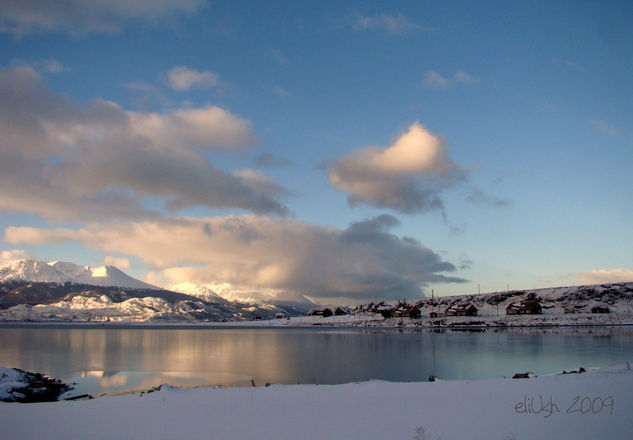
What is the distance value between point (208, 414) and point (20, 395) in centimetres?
1511

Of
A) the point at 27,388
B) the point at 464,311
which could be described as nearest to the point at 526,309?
the point at 464,311

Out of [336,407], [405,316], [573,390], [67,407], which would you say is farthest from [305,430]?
[405,316]

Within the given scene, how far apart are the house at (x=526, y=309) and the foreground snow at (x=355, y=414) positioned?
354ft

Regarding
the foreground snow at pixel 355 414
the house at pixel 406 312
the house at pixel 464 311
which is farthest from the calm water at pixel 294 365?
the house at pixel 406 312

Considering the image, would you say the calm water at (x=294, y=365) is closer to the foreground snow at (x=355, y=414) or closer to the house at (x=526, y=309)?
the foreground snow at (x=355, y=414)

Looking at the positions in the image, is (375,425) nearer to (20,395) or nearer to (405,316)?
(20,395)

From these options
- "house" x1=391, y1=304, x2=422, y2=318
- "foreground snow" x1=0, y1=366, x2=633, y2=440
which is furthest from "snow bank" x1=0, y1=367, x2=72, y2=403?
"house" x1=391, y1=304, x2=422, y2=318

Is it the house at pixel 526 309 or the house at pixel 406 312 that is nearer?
the house at pixel 526 309

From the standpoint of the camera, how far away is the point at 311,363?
128 ft

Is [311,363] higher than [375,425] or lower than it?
lower

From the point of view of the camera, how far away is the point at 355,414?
49.0ft

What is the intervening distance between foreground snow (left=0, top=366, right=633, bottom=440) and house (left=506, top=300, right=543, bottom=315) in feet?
354

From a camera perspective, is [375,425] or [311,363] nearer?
[375,425]

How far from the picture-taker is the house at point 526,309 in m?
118
